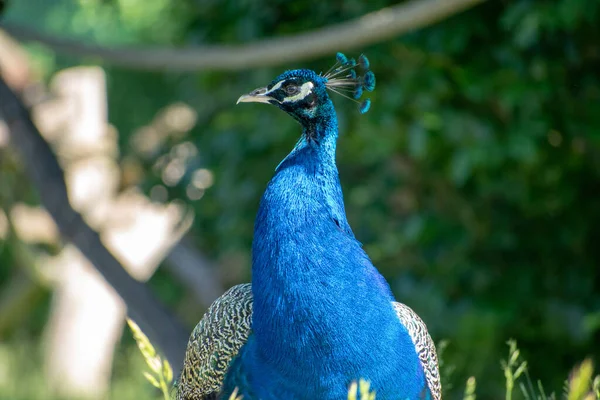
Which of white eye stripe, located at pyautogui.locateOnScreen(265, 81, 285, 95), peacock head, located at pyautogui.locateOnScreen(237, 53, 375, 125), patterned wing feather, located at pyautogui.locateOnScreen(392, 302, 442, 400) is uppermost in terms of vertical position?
white eye stripe, located at pyautogui.locateOnScreen(265, 81, 285, 95)

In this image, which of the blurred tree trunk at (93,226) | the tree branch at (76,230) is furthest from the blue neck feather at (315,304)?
the blurred tree trunk at (93,226)

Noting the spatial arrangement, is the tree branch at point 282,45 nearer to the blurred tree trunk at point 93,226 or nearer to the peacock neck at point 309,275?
the peacock neck at point 309,275

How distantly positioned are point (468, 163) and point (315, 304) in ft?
4.06

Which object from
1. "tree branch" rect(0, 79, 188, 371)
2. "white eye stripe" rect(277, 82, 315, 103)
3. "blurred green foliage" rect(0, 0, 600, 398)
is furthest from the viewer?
"tree branch" rect(0, 79, 188, 371)

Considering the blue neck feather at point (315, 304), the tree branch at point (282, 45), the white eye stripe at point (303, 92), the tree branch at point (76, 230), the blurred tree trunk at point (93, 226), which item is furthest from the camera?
the blurred tree trunk at point (93, 226)

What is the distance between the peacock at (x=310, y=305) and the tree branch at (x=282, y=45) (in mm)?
792

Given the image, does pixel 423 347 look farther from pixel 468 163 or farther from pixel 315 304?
pixel 468 163

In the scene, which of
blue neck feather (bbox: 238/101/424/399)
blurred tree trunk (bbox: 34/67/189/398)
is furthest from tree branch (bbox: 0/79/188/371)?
blurred tree trunk (bbox: 34/67/189/398)

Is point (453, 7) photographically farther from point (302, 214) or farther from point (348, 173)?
point (348, 173)

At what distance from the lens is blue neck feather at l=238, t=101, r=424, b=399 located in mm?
1595

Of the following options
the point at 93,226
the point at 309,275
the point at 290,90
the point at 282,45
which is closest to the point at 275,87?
the point at 290,90

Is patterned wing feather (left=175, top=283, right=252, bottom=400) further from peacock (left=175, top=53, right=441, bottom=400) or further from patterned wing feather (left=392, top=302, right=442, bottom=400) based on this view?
patterned wing feather (left=392, top=302, right=442, bottom=400)

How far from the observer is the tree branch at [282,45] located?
2482 millimetres

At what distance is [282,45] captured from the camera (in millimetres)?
2773
